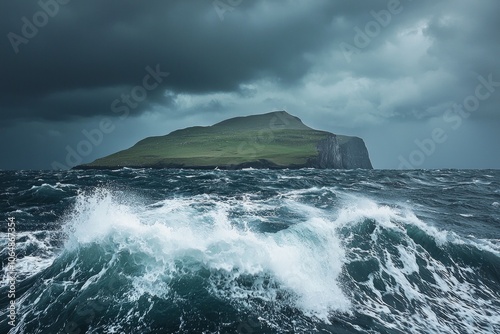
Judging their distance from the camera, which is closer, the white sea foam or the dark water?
the dark water

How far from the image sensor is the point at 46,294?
442 inches

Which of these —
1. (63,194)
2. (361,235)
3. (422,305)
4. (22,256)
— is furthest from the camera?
(63,194)

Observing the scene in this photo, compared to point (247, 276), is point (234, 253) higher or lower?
higher

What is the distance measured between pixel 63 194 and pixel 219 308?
32.9 metres

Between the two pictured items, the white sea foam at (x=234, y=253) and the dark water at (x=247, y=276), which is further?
the white sea foam at (x=234, y=253)

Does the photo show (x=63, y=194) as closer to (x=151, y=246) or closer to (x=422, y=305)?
(x=151, y=246)

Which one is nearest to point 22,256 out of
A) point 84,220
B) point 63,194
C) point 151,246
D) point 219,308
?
point 84,220

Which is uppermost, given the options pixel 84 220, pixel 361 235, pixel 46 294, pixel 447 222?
pixel 84 220

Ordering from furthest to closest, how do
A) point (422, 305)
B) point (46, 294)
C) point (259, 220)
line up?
point (259, 220), point (422, 305), point (46, 294)

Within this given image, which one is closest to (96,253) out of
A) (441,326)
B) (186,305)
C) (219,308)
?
(186,305)

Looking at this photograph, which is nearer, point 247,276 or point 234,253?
point 247,276

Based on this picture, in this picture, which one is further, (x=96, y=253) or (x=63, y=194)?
(x=63, y=194)

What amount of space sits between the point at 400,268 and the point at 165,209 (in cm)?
1721

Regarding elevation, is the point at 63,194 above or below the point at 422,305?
above
